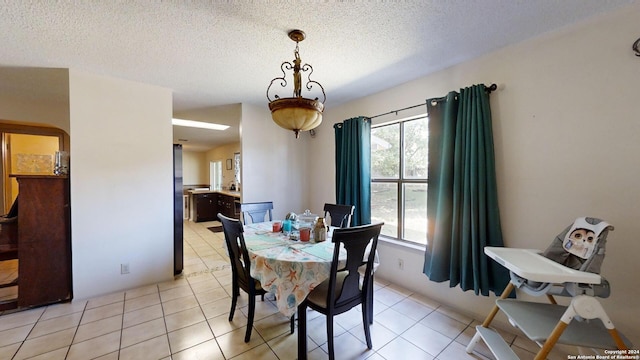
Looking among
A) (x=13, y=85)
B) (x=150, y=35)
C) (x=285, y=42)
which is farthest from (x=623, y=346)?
(x=13, y=85)

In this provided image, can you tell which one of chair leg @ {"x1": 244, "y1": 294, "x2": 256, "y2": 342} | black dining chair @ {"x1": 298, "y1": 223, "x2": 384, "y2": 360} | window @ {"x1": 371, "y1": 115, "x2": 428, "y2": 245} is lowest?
chair leg @ {"x1": 244, "y1": 294, "x2": 256, "y2": 342}

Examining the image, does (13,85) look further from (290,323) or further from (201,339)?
(290,323)

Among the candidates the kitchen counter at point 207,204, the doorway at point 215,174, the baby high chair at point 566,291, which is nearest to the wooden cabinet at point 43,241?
the kitchen counter at point 207,204

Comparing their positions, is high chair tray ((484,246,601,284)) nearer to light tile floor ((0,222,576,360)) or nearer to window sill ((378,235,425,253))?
light tile floor ((0,222,576,360))

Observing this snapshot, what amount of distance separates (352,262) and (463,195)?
1.30 metres

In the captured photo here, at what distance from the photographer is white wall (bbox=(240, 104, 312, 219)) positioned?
3539 mm

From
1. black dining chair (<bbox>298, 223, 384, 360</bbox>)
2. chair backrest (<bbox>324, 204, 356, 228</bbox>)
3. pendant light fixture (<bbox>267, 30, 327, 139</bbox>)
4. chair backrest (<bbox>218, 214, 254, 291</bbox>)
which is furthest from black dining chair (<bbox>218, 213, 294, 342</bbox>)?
chair backrest (<bbox>324, 204, 356, 228</bbox>)

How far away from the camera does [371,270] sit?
6.00 ft

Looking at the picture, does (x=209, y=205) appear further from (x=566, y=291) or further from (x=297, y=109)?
(x=566, y=291)

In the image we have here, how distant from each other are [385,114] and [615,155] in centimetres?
196

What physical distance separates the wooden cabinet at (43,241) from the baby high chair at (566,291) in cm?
393

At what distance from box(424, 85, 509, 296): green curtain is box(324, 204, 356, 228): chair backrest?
832 millimetres

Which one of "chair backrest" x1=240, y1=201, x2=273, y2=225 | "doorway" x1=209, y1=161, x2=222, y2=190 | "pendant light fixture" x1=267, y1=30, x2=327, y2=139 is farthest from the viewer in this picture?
"doorway" x1=209, y1=161, x2=222, y2=190

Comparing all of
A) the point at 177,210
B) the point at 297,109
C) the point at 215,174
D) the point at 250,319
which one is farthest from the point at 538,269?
the point at 215,174
